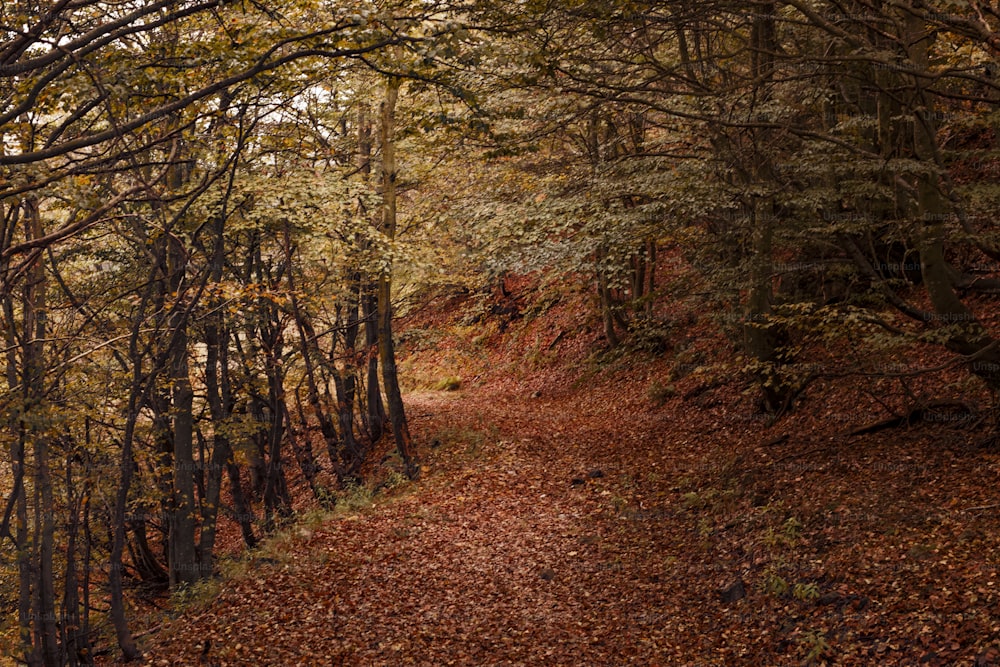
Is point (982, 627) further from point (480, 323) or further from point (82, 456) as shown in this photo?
point (480, 323)

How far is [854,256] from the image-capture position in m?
9.30

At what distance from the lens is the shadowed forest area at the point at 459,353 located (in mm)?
6789

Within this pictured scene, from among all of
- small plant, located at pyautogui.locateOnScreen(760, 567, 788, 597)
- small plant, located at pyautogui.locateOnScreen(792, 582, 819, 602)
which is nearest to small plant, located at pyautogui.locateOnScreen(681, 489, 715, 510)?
small plant, located at pyautogui.locateOnScreen(760, 567, 788, 597)

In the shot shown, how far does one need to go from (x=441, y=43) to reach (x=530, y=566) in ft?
23.1

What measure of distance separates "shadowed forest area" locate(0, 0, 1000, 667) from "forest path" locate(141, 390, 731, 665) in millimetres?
63

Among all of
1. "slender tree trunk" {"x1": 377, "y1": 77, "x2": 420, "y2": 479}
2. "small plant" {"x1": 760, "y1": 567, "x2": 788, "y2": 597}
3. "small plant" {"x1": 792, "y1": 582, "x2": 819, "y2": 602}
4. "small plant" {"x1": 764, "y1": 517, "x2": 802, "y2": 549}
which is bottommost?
"small plant" {"x1": 760, "y1": 567, "x2": 788, "y2": 597}

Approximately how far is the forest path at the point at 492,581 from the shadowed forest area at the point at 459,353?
0.21 ft

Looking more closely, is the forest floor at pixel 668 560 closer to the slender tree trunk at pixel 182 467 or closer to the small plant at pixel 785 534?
the small plant at pixel 785 534

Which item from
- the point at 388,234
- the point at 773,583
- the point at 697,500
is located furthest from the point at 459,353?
the point at 773,583

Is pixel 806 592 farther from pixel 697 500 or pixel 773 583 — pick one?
pixel 697 500

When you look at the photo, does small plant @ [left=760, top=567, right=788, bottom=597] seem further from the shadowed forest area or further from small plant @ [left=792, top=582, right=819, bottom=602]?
small plant @ [left=792, top=582, right=819, bottom=602]

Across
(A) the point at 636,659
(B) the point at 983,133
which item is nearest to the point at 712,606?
(A) the point at 636,659

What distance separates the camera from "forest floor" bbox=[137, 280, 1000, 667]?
270 inches

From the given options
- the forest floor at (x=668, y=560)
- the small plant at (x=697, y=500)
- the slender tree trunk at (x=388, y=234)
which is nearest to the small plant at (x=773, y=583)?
the forest floor at (x=668, y=560)
